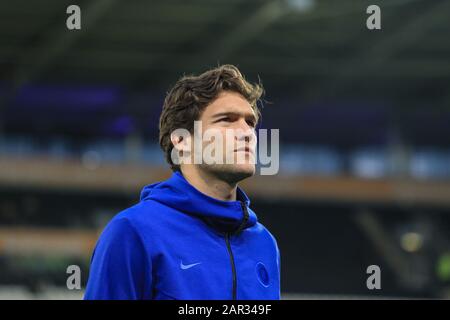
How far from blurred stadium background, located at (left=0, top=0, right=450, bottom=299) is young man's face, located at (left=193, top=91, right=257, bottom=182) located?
71.8 feet

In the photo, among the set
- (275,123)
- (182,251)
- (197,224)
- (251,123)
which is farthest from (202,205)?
(275,123)

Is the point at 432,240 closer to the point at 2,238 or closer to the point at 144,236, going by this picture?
the point at 2,238

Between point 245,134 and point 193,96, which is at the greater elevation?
point 193,96

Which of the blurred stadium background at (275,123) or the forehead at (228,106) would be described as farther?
the blurred stadium background at (275,123)

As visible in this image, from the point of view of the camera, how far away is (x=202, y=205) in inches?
107

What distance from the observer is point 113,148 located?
35312mm

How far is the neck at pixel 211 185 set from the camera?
278 centimetres

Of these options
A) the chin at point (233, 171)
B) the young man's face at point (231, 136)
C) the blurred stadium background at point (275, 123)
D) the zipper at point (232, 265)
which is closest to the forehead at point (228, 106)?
the young man's face at point (231, 136)

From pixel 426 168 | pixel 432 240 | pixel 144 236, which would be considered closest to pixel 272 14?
pixel 432 240

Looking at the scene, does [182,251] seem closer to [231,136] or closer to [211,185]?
[211,185]

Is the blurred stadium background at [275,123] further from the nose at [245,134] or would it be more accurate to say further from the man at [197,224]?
the nose at [245,134]

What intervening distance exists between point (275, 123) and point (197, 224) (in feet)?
106

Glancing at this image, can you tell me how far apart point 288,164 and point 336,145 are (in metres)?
3.38
